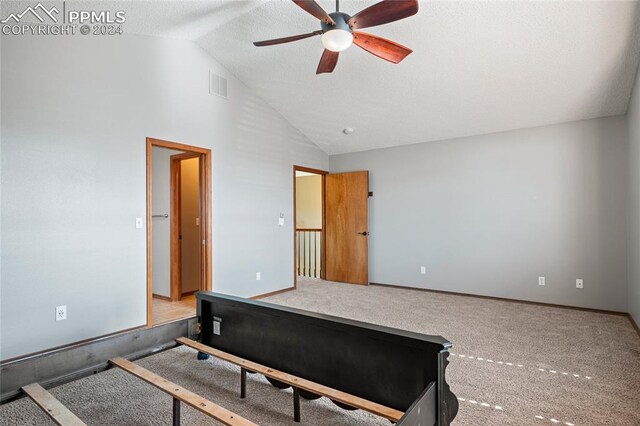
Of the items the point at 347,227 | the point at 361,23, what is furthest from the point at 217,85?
the point at 347,227

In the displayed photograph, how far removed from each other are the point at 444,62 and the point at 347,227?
3376mm

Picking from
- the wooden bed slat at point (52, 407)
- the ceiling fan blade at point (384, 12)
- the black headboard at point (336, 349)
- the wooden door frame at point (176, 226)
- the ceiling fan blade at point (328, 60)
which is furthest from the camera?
the wooden door frame at point (176, 226)

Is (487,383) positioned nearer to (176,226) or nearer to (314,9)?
(314,9)

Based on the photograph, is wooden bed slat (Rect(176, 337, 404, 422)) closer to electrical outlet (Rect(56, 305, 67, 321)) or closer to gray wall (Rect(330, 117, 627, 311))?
electrical outlet (Rect(56, 305, 67, 321))

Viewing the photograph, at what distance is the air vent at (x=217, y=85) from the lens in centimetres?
461

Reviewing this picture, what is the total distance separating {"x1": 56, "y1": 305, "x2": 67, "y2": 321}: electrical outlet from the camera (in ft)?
10.4

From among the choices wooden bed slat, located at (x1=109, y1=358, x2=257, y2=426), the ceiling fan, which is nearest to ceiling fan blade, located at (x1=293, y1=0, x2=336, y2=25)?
the ceiling fan

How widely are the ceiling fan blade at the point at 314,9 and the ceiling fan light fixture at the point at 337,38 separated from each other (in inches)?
2.7

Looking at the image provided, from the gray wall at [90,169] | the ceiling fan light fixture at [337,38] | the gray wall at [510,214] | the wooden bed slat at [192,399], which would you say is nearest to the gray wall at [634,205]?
→ the gray wall at [510,214]

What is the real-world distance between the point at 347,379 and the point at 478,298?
12.8ft

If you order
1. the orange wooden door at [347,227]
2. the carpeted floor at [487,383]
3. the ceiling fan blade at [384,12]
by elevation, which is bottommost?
the carpeted floor at [487,383]

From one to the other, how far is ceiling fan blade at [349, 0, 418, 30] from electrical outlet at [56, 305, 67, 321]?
11.2ft

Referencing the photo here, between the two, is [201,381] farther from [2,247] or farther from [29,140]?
[29,140]

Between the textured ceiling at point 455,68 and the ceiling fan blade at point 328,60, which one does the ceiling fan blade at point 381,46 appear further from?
the textured ceiling at point 455,68
